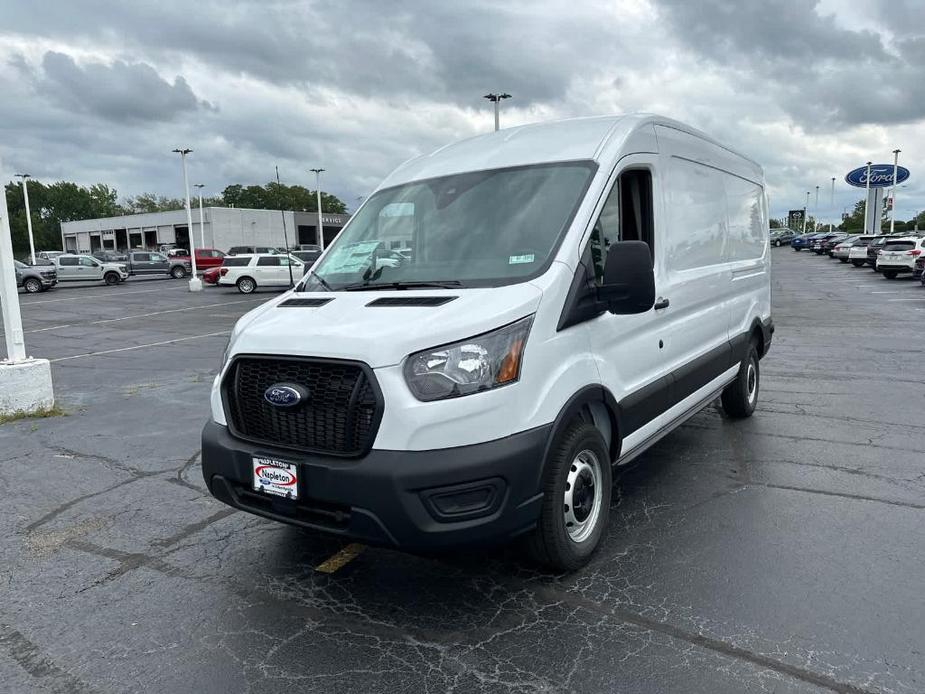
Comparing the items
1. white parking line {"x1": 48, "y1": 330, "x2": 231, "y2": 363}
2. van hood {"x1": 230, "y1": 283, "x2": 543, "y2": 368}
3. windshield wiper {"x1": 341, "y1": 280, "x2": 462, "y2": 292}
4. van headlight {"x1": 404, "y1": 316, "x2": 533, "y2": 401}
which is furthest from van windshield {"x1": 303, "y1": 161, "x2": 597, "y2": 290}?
white parking line {"x1": 48, "y1": 330, "x2": 231, "y2": 363}

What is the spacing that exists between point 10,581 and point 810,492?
16.1 feet

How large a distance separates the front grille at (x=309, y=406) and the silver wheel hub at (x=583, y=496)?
1092mm

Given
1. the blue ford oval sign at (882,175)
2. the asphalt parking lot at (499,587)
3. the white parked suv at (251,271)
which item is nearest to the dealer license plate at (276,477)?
the asphalt parking lot at (499,587)

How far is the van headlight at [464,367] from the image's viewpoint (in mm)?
2938

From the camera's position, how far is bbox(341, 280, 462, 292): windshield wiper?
11.6 ft

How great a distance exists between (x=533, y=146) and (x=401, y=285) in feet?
4.20

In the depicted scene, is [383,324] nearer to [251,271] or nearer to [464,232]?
[464,232]

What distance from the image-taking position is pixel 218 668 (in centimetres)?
292

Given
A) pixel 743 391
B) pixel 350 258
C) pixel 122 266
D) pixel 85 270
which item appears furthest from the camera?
pixel 122 266

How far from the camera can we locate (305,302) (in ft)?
12.3

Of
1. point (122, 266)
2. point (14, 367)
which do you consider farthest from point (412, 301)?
point (122, 266)

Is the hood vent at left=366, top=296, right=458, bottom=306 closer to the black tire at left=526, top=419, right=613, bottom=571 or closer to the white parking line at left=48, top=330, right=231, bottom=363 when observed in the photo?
the black tire at left=526, top=419, right=613, bottom=571

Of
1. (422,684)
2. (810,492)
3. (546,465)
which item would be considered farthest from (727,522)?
(422,684)

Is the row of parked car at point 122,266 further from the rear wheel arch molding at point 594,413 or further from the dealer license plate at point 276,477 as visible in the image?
the dealer license plate at point 276,477
